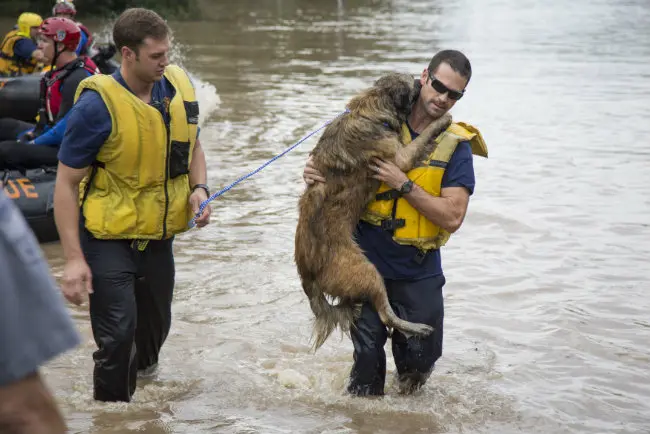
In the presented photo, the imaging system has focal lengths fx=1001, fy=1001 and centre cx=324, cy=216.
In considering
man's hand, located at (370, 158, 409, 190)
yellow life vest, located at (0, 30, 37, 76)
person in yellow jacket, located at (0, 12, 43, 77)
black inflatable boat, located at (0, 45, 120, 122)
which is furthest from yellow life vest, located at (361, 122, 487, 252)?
yellow life vest, located at (0, 30, 37, 76)

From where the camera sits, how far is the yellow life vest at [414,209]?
491cm

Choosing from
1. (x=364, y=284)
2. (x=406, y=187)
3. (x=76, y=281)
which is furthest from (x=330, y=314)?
(x=76, y=281)

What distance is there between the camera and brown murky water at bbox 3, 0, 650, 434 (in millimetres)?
5508

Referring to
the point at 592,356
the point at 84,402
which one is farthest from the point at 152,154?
the point at 592,356

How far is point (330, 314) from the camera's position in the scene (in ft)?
16.9

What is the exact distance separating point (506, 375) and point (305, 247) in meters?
1.83

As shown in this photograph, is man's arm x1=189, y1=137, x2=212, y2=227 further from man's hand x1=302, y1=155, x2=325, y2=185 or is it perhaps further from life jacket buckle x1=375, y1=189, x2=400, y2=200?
life jacket buckle x1=375, y1=189, x2=400, y2=200

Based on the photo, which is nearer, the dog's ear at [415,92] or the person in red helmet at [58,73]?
the dog's ear at [415,92]

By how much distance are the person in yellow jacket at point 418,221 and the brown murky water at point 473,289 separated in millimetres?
416

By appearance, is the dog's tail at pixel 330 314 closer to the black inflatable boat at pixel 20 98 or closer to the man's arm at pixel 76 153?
the man's arm at pixel 76 153

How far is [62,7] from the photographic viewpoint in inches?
449

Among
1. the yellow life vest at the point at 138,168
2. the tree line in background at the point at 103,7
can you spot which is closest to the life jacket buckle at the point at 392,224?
the yellow life vest at the point at 138,168

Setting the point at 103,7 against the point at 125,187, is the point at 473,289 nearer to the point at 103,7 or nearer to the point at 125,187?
the point at 125,187

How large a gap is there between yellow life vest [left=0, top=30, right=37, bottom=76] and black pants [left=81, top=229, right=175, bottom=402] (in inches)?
313
